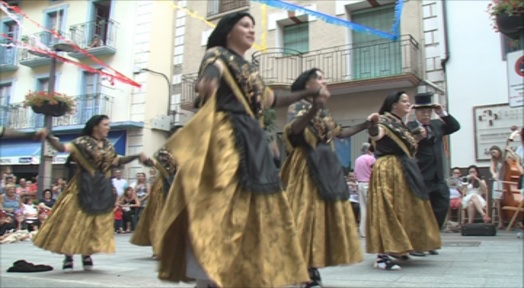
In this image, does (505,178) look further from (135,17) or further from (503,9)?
(135,17)

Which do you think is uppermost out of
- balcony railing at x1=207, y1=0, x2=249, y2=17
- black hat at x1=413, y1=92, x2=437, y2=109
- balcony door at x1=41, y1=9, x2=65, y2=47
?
balcony door at x1=41, y1=9, x2=65, y2=47

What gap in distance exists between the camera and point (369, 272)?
479 cm

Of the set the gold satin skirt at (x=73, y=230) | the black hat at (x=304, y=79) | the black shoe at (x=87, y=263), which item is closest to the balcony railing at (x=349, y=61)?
the gold satin skirt at (x=73, y=230)

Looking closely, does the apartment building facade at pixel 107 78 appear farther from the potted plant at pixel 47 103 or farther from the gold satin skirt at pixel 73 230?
the gold satin skirt at pixel 73 230

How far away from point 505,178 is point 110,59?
14.4 metres

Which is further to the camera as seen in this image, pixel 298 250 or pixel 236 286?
pixel 298 250

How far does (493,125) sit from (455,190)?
188 cm

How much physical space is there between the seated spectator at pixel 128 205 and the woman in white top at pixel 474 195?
300 inches

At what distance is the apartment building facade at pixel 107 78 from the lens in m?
17.6

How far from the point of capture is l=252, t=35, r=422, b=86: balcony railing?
12766 millimetres

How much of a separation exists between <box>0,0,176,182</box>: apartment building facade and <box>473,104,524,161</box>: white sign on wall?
10562mm

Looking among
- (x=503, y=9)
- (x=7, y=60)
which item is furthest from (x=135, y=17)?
(x=503, y=9)

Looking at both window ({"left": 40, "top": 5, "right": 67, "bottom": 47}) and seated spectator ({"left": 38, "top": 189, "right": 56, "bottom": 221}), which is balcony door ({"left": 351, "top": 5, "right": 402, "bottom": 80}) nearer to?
seated spectator ({"left": 38, "top": 189, "right": 56, "bottom": 221})

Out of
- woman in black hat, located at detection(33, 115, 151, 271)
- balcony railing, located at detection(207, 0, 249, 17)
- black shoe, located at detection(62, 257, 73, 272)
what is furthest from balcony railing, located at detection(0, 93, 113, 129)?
black shoe, located at detection(62, 257, 73, 272)
